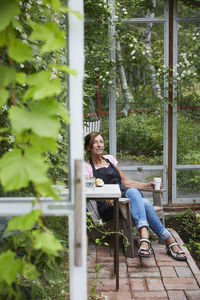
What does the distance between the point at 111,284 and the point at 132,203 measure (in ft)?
2.97

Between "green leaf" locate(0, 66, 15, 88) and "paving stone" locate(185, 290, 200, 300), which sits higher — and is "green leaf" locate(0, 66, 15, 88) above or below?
above

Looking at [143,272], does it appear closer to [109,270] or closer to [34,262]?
[109,270]

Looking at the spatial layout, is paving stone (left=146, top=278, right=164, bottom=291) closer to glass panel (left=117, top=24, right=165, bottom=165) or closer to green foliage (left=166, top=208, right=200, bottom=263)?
green foliage (left=166, top=208, right=200, bottom=263)

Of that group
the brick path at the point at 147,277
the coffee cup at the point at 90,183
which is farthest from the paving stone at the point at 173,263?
the coffee cup at the point at 90,183

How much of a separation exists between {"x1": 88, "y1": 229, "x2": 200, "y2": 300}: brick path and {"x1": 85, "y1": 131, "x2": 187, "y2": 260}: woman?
4.4 inches

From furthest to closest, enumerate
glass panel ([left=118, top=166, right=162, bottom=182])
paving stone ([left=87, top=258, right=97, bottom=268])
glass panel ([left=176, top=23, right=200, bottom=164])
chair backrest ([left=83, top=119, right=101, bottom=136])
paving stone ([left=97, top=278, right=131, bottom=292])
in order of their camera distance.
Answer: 1. glass panel ([left=118, top=166, right=162, bottom=182])
2. glass panel ([left=176, top=23, right=200, bottom=164])
3. chair backrest ([left=83, top=119, right=101, bottom=136])
4. paving stone ([left=87, top=258, right=97, bottom=268])
5. paving stone ([left=97, top=278, right=131, bottom=292])

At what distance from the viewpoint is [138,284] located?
3.20 metres

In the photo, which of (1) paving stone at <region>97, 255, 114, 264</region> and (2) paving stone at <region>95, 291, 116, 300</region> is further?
(1) paving stone at <region>97, 255, 114, 264</region>

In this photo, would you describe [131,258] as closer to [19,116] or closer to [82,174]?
[82,174]

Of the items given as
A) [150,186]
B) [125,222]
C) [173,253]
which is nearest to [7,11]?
[125,222]

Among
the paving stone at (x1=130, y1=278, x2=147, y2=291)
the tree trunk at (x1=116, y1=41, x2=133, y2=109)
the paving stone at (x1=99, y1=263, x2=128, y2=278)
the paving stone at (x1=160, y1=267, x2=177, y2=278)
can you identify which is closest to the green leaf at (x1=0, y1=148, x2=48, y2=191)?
the paving stone at (x1=130, y1=278, x2=147, y2=291)

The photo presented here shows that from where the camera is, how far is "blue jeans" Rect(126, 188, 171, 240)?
12.5 feet

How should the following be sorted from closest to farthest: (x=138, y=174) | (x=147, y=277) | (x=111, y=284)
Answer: (x=111, y=284), (x=147, y=277), (x=138, y=174)

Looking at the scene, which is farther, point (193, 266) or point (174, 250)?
point (174, 250)
